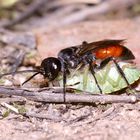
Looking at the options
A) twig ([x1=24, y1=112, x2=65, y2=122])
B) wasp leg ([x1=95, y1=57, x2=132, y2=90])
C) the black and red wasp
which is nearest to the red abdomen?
the black and red wasp

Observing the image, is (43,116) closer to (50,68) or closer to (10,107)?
(10,107)

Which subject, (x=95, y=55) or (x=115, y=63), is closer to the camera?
(x=115, y=63)

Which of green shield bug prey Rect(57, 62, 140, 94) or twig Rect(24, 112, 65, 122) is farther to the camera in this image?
green shield bug prey Rect(57, 62, 140, 94)

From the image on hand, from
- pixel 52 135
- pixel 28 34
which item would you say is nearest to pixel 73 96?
pixel 52 135

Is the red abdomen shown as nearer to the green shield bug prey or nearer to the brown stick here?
the green shield bug prey

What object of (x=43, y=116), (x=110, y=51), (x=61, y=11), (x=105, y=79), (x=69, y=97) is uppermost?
(x=61, y=11)

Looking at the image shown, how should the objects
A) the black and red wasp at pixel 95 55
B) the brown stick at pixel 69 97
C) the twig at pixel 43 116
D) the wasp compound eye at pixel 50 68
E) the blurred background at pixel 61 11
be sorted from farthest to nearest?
the blurred background at pixel 61 11
the black and red wasp at pixel 95 55
the wasp compound eye at pixel 50 68
the brown stick at pixel 69 97
the twig at pixel 43 116

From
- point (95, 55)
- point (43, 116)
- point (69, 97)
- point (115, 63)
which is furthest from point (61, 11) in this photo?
point (43, 116)

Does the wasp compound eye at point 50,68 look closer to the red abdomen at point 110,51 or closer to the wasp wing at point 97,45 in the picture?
the wasp wing at point 97,45

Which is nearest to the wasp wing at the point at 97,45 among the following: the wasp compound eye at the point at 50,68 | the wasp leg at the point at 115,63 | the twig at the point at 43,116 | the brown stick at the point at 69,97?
the wasp leg at the point at 115,63
